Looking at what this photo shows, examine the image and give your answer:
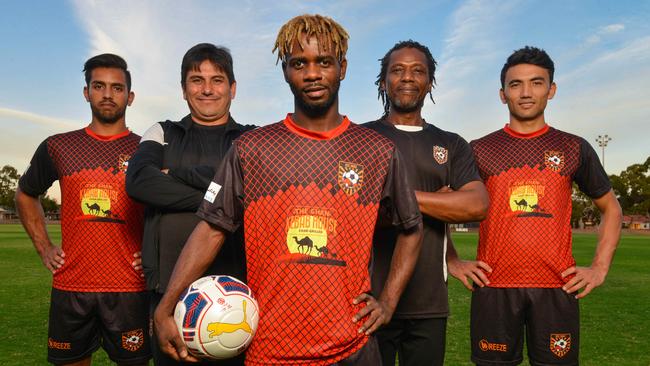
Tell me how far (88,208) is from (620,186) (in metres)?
90.6

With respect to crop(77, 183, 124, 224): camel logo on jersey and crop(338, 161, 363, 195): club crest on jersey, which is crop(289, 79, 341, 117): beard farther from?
crop(77, 183, 124, 224): camel logo on jersey

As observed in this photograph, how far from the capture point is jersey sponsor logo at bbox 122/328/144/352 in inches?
192

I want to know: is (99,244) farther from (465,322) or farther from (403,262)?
(465,322)

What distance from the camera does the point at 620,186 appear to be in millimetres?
82750

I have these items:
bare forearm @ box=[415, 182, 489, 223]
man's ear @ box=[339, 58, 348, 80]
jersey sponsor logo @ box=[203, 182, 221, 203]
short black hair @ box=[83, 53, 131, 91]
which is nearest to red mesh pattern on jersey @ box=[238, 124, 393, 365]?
jersey sponsor logo @ box=[203, 182, 221, 203]

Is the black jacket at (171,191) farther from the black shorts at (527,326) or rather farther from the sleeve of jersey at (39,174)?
the black shorts at (527,326)

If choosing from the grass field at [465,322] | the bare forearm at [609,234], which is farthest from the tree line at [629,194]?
the bare forearm at [609,234]

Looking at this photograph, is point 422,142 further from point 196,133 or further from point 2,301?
point 2,301

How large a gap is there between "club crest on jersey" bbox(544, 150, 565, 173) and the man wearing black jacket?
2598 mm

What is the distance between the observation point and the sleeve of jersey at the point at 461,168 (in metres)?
4.02

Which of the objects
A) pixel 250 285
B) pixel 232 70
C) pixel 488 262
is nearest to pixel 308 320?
pixel 250 285

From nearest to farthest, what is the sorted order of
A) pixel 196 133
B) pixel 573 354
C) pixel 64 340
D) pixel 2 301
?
1. pixel 196 133
2. pixel 573 354
3. pixel 64 340
4. pixel 2 301

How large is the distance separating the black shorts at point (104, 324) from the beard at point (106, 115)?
1.54 meters

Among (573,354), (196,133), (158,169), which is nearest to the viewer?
(158,169)
